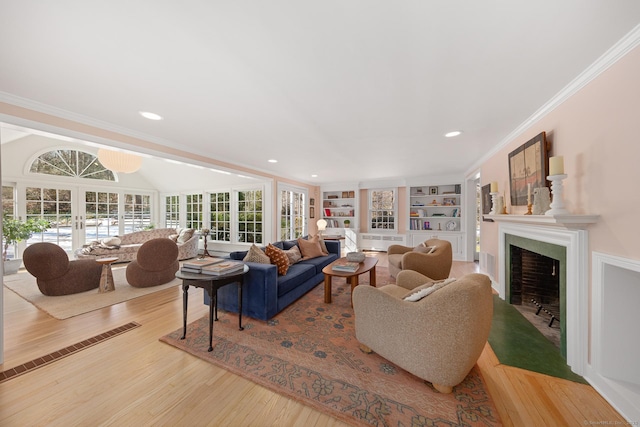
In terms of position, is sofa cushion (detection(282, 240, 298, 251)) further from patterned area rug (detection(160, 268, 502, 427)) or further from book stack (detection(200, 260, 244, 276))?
book stack (detection(200, 260, 244, 276))

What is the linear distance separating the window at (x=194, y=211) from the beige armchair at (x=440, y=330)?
710cm

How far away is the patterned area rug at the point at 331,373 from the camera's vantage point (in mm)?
Result: 1419

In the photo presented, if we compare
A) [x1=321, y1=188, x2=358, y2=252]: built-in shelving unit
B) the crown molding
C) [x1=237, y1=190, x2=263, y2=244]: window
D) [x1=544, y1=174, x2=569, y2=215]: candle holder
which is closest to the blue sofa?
[x1=544, y1=174, x2=569, y2=215]: candle holder

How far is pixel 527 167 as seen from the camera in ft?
8.25

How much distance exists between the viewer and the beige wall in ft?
4.55

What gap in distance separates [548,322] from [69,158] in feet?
32.0

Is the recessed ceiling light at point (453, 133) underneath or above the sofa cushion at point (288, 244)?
above

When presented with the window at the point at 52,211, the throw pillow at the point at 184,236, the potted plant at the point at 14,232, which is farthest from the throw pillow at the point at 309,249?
the window at the point at 52,211

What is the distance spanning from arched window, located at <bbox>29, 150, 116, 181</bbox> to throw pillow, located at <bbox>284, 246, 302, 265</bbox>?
243 inches

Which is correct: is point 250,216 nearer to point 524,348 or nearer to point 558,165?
point 524,348

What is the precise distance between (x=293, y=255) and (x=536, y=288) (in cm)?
336

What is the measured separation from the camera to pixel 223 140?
3232 millimetres

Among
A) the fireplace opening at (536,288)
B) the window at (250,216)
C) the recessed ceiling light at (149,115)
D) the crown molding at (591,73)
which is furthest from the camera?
the window at (250,216)

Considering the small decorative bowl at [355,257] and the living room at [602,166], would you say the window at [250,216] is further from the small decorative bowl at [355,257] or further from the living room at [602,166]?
the living room at [602,166]
